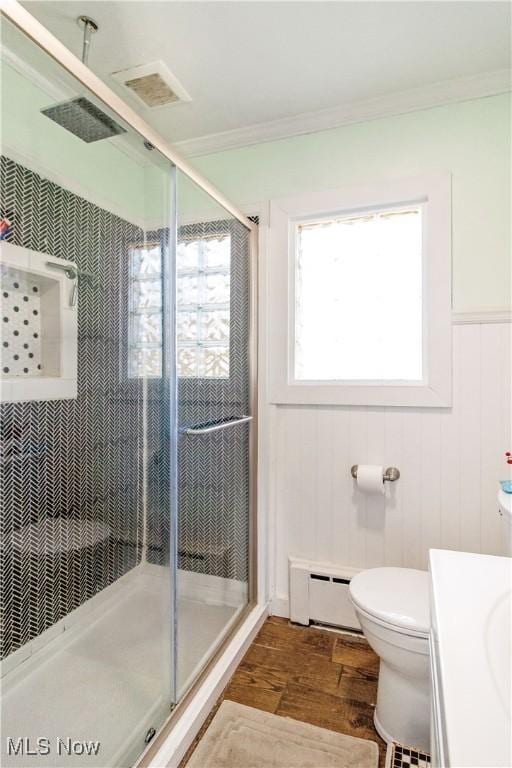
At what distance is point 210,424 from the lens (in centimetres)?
173

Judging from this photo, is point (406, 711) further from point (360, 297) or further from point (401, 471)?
point (360, 297)

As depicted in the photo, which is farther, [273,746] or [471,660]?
[273,746]

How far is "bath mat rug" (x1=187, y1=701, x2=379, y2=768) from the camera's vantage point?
4.24 ft

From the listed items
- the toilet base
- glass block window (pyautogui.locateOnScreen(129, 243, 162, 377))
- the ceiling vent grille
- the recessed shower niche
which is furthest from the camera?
the ceiling vent grille

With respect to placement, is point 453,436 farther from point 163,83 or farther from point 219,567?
point 163,83

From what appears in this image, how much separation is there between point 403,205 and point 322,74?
2.08 feet

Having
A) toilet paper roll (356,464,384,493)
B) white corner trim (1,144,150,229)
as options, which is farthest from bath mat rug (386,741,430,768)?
white corner trim (1,144,150,229)

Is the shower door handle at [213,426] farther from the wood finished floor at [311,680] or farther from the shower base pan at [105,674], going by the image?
the wood finished floor at [311,680]

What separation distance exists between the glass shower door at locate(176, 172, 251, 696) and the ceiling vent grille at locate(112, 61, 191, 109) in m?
0.52

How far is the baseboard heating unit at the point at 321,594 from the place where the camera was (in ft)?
6.44

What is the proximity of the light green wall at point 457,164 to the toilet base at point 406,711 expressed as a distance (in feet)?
4.61

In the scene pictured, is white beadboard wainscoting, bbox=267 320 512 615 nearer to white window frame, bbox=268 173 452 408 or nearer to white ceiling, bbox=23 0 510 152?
white window frame, bbox=268 173 452 408

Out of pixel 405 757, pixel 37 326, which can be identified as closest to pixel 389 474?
pixel 405 757

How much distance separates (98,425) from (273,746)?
1.18m
